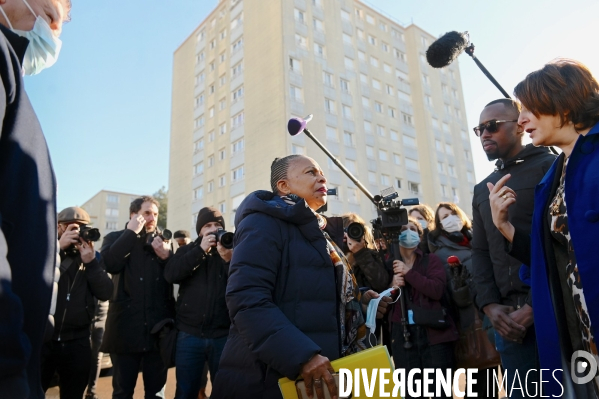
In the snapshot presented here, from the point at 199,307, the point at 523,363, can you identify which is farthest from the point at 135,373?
the point at 523,363

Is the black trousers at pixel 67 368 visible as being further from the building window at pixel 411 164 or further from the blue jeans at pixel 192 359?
the building window at pixel 411 164

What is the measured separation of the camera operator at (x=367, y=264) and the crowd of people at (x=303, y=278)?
0.02 metres

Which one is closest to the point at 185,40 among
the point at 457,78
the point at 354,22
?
the point at 354,22

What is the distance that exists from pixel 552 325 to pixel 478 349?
1.96 m

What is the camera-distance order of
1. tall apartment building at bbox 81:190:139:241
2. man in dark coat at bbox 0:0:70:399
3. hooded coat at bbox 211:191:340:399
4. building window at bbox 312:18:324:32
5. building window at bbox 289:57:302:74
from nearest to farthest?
man in dark coat at bbox 0:0:70:399 → hooded coat at bbox 211:191:340:399 → building window at bbox 289:57:302:74 → building window at bbox 312:18:324:32 → tall apartment building at bbox 81:190:139:241

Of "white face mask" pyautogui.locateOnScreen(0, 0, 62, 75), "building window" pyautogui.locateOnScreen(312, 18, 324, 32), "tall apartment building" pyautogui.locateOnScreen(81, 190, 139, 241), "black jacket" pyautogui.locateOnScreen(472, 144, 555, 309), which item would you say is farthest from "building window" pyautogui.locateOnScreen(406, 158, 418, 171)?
"tall apartment building" pyautogui.locateOnScreen(81, 190, 139, 241)

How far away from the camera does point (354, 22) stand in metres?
36.7

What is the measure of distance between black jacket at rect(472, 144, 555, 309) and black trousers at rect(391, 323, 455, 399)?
98cm

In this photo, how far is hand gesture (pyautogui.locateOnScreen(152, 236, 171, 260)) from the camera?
176 inches

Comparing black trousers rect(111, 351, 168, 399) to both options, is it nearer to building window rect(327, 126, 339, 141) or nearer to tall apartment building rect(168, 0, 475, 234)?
tall apartment building rect(168, 0, 475, 234)

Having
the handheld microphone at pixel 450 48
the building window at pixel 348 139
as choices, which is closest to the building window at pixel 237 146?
the building window at pixel 348 139

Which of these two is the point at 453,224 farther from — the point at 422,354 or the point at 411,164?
the point at 411,164

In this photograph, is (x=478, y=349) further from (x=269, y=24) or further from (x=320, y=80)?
(x=269, y=24)

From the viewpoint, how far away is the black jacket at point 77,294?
3.85 meters
